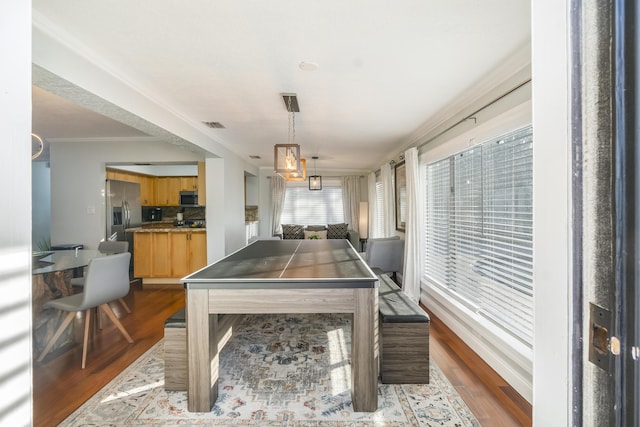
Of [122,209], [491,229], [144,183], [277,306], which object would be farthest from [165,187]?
[491,229]

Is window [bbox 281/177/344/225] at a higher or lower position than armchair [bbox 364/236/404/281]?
higher

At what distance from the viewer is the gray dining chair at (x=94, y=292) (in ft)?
8.21

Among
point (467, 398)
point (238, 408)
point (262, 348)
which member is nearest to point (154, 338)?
point (262, 348)

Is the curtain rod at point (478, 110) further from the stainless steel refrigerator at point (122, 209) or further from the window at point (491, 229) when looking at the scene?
the stainless steel refrigerator at point (122, 209)

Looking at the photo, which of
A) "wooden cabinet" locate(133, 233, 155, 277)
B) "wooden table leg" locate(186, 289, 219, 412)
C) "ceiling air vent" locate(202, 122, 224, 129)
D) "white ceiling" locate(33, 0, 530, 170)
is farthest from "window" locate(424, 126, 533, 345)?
"wooden cabinet" locate(133, 233, 155, 277)

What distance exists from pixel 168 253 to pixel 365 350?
4156mm

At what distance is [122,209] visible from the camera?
5.48 meters

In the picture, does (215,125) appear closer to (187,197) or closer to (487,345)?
(187,197)

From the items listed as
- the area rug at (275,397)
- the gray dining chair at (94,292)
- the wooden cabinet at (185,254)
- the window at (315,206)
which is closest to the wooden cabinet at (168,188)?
the wooden cabinet at (185,254)

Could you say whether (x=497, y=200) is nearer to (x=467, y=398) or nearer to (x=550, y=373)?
(x=467, y=398)

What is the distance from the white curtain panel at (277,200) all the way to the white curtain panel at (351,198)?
1.62m

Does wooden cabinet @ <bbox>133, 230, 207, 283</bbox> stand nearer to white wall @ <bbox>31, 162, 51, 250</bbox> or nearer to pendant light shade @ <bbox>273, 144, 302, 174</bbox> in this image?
pendant light shade @ <bbox>273, 144, 302, 174</bbox>

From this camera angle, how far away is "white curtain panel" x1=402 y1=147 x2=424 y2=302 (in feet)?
12.7

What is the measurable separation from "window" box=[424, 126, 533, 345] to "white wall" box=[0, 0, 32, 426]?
2.47m
